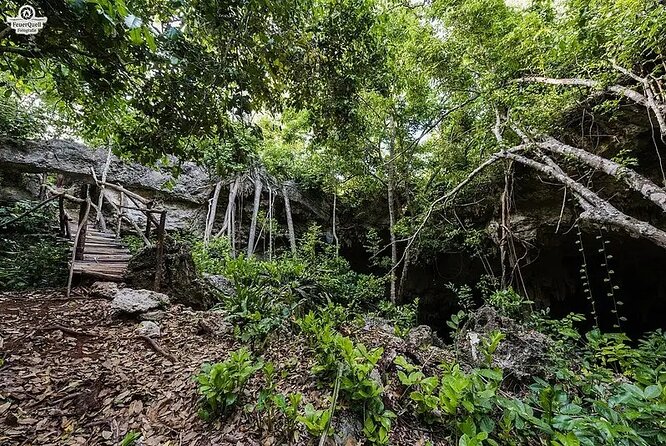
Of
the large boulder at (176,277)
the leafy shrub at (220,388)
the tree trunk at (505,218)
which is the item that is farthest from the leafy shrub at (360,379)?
the tree trunk at (505,218)

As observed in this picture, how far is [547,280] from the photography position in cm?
618

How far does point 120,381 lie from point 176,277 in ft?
6.22

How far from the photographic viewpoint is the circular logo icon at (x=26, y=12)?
175cm

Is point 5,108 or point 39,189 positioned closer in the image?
point 5,108

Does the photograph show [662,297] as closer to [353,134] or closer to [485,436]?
[353,134]

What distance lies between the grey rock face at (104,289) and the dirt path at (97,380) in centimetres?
43

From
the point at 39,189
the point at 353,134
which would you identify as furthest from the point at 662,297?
the point at 39,189

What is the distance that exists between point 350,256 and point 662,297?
6728mm

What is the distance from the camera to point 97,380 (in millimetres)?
1877

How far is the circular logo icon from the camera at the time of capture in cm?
175

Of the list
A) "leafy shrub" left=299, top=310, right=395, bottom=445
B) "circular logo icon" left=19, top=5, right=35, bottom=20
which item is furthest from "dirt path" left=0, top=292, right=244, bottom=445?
"circular logo icon" left=19, top=5, right=35, bottom=20

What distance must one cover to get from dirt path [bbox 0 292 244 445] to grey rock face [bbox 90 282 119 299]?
43 cm

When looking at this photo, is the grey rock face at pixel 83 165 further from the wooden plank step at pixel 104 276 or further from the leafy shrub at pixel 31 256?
the wooden plank step at pixel 104 276

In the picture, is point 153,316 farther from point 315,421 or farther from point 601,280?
point 601,280
